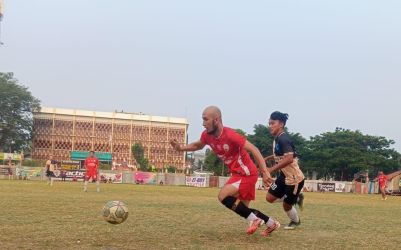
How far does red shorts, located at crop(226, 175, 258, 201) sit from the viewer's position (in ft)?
25.2

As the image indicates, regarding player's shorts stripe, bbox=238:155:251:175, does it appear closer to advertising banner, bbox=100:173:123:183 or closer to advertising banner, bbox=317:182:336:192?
advertising banner, bbox=100:173:123:183

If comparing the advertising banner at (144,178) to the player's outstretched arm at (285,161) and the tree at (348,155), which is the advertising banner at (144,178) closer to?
the tree at (348,155)

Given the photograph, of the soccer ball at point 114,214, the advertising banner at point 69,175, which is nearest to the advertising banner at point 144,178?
the advertising banner at point 69,175

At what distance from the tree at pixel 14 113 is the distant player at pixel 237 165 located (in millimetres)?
95223

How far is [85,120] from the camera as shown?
122m

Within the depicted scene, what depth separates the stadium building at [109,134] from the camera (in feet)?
388

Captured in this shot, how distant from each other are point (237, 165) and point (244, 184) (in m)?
0.31

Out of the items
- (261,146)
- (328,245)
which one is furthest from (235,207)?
(261,146)

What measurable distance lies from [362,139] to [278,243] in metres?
81.7

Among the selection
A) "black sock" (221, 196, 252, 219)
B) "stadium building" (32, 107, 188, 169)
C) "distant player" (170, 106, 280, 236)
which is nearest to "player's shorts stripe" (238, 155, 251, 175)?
"distant player" (170, 106, 280, 236)

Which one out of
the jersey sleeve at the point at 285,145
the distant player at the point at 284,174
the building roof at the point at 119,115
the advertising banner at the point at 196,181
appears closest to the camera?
the jersey sleeve at the point at 285,145

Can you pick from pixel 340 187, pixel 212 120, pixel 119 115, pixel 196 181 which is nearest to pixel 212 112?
pixel 212 120

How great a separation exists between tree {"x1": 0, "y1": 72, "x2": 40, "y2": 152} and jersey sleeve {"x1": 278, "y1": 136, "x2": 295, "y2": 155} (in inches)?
3729

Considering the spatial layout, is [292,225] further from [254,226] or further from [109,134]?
[109,134]
